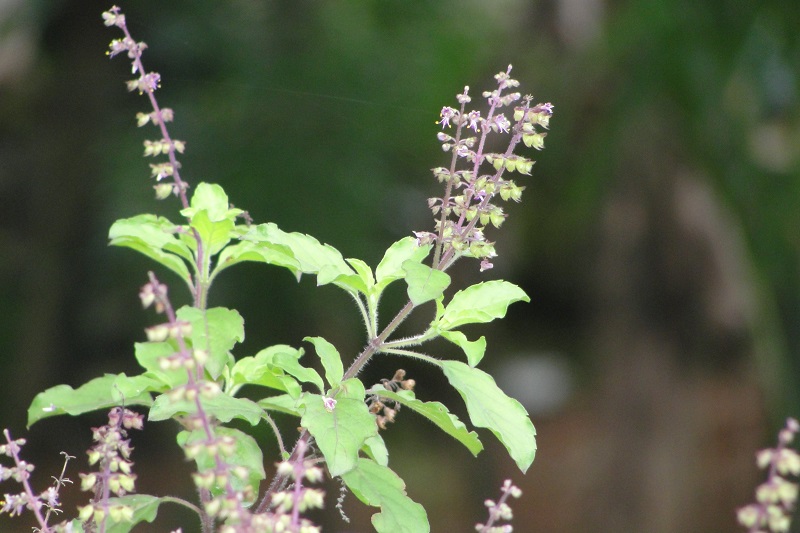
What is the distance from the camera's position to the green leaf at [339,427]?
0.62m

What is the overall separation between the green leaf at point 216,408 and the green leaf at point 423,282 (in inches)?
6.1

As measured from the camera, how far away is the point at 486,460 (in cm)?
374

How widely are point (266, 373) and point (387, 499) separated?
15 cm

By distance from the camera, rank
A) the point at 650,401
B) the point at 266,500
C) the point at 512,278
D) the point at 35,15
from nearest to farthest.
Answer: the point at 266,500, the point at 35,15, the point at 650,401, the point at 512,278

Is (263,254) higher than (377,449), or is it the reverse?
(263,254)

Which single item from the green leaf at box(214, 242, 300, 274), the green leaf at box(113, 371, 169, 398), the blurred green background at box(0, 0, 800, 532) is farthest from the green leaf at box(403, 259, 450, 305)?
the blurred green background at box(0, 0, 800, 532)

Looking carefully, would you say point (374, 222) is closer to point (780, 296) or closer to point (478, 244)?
point (780, 296)

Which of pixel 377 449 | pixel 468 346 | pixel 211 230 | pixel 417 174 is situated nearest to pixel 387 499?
pixel 377 449

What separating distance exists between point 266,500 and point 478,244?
0.87 feet

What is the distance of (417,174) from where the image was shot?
2955mm

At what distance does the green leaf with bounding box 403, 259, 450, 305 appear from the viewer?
0.65 m

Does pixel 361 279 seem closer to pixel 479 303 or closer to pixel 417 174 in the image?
pixel 479 303

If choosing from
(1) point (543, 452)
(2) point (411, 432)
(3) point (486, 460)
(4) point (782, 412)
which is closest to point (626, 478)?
(3) point (486, 460)

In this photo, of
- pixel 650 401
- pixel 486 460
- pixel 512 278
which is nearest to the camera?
pixel 650 401
